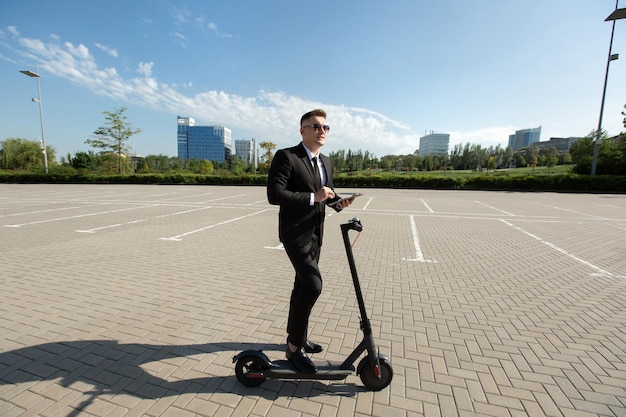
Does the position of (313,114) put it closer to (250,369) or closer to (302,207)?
(302,207)

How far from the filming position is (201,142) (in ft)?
462

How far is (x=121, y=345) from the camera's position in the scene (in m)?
2.83

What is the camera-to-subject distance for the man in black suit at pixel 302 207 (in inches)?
80.0

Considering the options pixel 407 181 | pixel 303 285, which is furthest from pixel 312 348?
pixel 407 181

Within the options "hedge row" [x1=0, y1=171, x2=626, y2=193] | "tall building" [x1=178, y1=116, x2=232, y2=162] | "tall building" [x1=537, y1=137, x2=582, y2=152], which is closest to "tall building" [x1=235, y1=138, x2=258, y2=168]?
"tall building" [x1=178, y1=116, x2=232, y2=162]

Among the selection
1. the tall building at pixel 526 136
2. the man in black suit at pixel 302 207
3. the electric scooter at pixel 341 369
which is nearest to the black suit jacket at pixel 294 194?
the man in black suit at pixel 302 207

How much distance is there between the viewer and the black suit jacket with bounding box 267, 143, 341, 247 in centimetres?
201

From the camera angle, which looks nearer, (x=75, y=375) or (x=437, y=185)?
(x=75, y=375)

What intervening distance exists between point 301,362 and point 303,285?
64 cm

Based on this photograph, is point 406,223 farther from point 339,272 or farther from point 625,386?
point 625,386

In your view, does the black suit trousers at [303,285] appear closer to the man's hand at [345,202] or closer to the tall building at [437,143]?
the man's hand at [345,202]

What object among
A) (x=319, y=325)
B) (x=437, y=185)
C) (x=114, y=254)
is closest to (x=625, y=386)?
(x=319, y=325)

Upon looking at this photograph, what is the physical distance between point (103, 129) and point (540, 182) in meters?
48.2

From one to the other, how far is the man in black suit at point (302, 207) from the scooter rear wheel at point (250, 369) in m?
0.26
